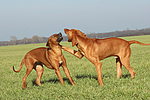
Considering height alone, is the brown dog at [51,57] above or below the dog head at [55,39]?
below

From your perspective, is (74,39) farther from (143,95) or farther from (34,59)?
(143,95)

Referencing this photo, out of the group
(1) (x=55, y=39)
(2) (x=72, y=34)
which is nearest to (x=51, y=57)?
(1) (x=55, y=39)

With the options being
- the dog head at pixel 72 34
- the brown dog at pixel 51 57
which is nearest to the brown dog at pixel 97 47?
the dog head at pixel 72 34

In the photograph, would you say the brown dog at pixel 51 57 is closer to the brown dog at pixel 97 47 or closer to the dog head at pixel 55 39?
the dog head at pixel 55 39

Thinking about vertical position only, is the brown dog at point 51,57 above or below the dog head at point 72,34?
below

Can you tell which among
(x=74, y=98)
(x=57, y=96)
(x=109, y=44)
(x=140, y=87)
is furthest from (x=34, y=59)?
(x=140, y=87)

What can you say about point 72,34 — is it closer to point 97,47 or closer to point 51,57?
point 97,47

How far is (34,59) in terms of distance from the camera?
21.1 ft

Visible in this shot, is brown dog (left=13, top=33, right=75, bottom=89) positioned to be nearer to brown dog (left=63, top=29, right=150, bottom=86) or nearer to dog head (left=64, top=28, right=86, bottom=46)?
dog head (left=64, top=28, right=86, bottom=46)

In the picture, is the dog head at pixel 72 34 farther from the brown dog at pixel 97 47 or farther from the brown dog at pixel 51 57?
the brown dog at pixel 51 57

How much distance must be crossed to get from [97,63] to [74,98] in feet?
4.64

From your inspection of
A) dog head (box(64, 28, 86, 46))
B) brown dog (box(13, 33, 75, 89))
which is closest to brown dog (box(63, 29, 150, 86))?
dog head (box(64, 28, 86, 46))

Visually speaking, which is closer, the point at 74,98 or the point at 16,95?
the point at 74,98

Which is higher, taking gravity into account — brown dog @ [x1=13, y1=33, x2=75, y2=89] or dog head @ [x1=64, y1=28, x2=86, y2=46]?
dog head @ [x1=64, y1=28, x2=86, y2=46]
